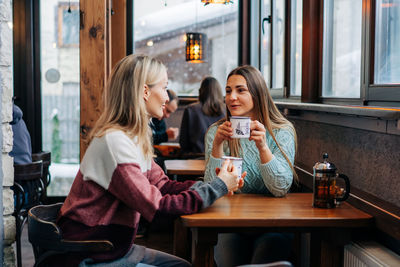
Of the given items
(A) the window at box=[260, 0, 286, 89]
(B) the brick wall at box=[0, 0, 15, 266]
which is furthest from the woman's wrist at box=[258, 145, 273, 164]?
(A) the window at box=[260, 0, 286, 89]

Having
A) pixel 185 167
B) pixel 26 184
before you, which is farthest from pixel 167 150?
pixel 26 184

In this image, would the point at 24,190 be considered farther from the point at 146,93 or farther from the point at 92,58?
the point at 146,93

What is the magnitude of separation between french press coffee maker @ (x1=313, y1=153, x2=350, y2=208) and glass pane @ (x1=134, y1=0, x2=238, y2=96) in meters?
4.20

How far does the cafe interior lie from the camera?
1906 millimetres

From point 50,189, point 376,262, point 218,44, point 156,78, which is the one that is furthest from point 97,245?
point 218,44

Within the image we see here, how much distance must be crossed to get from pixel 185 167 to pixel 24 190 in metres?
1.16

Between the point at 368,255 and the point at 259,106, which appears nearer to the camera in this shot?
the point at 368,255

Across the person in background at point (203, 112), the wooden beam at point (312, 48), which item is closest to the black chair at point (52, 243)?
the wooden beam at point (312, 48)

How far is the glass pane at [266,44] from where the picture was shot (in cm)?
485

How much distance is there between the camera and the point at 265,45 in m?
5.24

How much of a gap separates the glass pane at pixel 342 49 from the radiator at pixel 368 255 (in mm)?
883

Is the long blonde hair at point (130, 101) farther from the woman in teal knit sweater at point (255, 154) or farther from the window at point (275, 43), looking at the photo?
the window at point (275, 43)

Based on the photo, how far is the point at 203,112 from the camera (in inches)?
187

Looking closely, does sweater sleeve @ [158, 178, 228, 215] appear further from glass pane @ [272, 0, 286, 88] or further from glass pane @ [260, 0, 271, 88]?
glass pane @ [260, 0, 271, 88]
